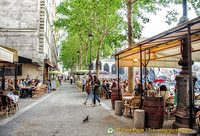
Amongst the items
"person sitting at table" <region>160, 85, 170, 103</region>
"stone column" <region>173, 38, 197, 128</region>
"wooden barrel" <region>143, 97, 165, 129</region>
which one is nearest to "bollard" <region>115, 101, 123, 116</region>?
"person sitting at table" <region>160, 85, 170, 103</region>

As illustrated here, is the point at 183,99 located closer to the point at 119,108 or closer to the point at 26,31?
the point at 119,108

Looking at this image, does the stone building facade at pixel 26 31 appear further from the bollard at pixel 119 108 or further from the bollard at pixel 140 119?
the bollard at pixel 140 119

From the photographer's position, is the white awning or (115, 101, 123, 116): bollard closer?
the white awning

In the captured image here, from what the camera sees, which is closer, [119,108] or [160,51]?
[119,108]

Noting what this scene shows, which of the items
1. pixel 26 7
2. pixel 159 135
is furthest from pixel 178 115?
pixel 26 7

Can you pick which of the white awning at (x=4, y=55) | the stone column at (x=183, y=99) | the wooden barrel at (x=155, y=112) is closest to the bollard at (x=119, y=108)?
the wooden barrel at (x=155, y=112)

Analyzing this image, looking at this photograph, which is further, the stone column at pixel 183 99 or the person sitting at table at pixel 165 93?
the person sitting at table at pixel 165 93

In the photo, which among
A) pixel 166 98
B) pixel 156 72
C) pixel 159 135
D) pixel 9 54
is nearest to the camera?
pixel 159 135

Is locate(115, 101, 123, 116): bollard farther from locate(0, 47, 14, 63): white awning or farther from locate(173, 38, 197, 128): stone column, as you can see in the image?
locate(0, 47, 14, 63): white awning

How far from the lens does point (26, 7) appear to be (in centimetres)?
2269

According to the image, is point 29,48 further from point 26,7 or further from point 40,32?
point 26,7

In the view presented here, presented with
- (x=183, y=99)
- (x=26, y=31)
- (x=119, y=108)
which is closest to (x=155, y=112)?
(x=183, y=99)

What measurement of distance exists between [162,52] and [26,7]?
19407 mm

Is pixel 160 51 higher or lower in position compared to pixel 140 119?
higher
